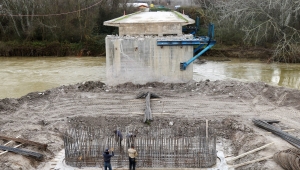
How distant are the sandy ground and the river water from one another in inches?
216

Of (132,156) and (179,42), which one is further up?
(179,42)

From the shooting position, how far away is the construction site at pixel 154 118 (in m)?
10.2

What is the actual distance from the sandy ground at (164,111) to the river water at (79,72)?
549 centimetres

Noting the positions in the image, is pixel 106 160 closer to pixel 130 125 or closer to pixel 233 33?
pixel 130 125

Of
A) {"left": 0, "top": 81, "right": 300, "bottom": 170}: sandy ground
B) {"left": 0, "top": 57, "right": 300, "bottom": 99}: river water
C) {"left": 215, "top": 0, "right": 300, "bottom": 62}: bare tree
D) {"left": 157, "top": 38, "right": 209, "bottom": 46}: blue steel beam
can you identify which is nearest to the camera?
{"left": 0, "top": 81, "right": 300, "bottom": 170}: sandy ground

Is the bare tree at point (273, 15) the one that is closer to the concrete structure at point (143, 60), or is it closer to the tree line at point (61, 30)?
the tree line at point (61, 30)

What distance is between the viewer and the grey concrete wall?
19188mm

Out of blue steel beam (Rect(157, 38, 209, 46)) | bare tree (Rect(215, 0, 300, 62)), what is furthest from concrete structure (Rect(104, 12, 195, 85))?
bare tree (Rect(215, 0, 300, 62))

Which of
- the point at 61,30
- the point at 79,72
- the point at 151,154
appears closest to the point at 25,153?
the point at 151,154

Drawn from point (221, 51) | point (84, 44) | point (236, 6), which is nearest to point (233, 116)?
point (236, 6)

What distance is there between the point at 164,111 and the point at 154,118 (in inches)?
46.1

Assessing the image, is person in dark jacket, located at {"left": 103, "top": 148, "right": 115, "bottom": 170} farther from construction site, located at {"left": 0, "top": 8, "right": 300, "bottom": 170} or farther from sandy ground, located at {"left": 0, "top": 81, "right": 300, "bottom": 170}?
sandy ground, located at {"left": 0, "top": 81, "right": 300, "bottom": 170}

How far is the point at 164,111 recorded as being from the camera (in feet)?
49.0

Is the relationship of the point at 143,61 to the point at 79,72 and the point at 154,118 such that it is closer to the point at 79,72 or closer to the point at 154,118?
the point at 154,118
